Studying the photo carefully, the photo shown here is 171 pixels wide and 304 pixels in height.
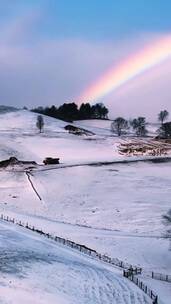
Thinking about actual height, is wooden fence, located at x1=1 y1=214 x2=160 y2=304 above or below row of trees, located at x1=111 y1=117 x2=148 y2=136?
below

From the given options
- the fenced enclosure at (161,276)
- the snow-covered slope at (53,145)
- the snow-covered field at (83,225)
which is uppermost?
the snow-covered slope at (53,145)

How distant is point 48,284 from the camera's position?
34031 millimetres

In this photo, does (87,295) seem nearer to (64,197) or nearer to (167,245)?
(167,245)

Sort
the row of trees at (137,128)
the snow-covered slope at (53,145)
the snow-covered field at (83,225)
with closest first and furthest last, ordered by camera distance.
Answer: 1. the snow-covered field at (83,225)
2. the snow-covered slope at (53,145)
3. the row of trees at (137,128)

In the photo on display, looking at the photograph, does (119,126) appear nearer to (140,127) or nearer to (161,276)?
(140,127)

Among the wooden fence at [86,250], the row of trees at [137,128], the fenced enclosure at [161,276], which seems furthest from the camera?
the row of trees at [137,128]

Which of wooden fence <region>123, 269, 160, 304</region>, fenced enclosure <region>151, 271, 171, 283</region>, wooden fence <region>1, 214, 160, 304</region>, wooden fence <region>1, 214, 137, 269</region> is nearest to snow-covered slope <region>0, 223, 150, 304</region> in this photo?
wooden fence <region>123, 269, 160, 304</region>

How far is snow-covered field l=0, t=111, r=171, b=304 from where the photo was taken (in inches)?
1368

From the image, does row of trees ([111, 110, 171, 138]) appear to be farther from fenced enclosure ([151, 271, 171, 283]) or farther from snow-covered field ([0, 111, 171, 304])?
fenced enclosure ([151, 271, 171, 283])

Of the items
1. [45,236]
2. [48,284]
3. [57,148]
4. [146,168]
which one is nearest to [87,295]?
[48,284]

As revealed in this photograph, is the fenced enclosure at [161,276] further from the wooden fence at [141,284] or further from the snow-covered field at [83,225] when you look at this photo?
the wooden fence at [141,284]

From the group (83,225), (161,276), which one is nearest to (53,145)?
(83,225)

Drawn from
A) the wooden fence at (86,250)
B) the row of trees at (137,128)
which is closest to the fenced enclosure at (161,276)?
the wooden fence at (86,250)

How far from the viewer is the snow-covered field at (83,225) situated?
1368 inches
